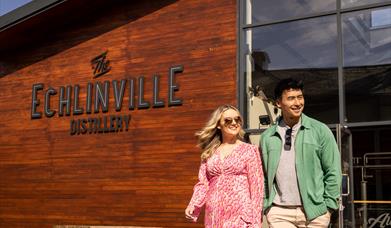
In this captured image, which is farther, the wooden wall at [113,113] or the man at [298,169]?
the wooden wall at [113,113]

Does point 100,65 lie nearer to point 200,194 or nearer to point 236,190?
point 200,194

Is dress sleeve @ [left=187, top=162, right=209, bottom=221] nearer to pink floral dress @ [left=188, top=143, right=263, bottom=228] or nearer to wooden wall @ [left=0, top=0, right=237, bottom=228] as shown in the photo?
pink floral dress @ [left=188, top=143, right=263, bottom=228]

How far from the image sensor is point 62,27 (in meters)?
11.1

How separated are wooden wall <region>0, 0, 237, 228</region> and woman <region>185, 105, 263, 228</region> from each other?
16.6ft

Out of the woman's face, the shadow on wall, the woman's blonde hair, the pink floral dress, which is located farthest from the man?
the shadow on wall

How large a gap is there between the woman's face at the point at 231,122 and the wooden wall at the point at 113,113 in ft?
16.7

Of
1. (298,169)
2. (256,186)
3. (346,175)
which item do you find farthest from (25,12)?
(298,169)

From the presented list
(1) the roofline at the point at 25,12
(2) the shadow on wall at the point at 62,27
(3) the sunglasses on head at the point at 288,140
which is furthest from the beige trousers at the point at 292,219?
(1) the roofline at the point at 25,12

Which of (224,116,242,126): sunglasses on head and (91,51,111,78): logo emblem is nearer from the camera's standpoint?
(224,116,242,126): sunglasses on head

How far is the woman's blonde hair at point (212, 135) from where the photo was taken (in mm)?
3869

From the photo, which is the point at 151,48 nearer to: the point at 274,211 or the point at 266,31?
the point at 266,31

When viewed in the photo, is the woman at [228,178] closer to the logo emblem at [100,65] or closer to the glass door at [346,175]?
the glass door at [346,175]

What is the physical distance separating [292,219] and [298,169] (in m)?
0.32

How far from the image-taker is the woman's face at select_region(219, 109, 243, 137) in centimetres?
380
